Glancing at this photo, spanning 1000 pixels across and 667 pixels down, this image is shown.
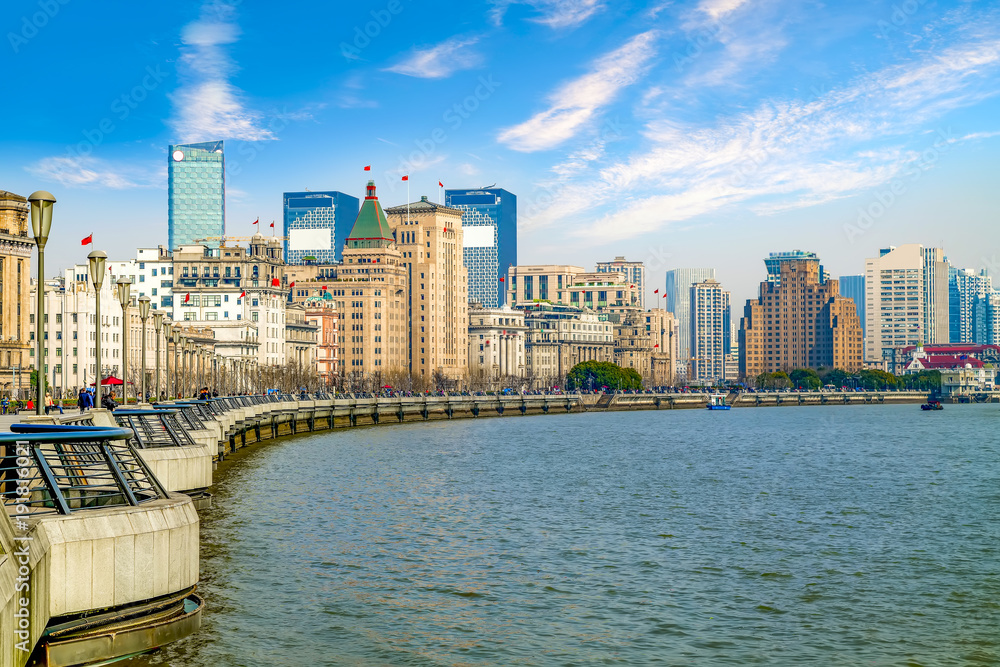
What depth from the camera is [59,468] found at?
2120cm

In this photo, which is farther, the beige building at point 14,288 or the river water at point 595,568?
the beige building at point 14,288

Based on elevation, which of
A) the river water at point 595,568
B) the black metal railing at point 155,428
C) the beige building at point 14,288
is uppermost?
the beige building at point 14,288

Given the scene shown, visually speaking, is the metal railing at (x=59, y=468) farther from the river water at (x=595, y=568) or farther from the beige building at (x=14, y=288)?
the beige building at (x=14, y=288)

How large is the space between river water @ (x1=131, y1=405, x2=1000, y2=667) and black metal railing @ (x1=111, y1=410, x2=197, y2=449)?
3.31 meters

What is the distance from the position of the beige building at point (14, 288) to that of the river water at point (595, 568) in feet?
171

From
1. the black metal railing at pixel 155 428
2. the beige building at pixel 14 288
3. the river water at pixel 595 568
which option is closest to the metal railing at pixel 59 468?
the river water at pixel 595 568

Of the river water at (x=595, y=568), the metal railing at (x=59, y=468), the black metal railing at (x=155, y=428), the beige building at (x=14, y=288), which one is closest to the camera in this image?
the metal railing at (x=59, y=468)

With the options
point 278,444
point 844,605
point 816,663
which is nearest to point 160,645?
point 816,663

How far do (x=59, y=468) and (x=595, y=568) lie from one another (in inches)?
664

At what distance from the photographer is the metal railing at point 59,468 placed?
19.0 m

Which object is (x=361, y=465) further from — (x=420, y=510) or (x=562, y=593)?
(x=562, y=593)

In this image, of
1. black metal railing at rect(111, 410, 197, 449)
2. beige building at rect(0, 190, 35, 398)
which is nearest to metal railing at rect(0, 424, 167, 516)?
black metal railing at rect(111, 410, 197, 449)

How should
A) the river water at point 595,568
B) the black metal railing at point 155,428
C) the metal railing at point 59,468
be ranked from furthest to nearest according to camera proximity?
1. the black metal railing at point 155,428
2. the river water at point 595,568
3. the metal railing at point 59,468

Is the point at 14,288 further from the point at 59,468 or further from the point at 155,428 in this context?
the point at 59,468
